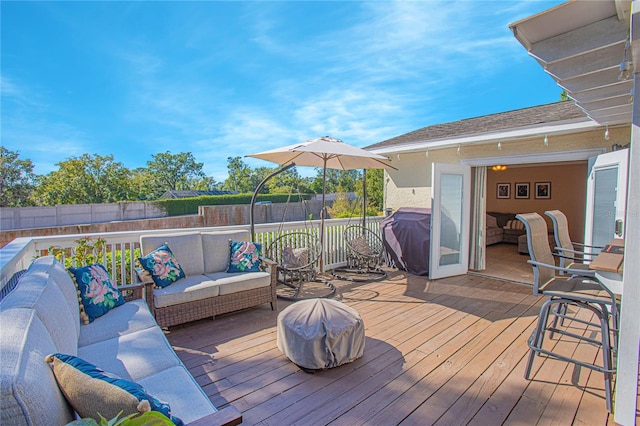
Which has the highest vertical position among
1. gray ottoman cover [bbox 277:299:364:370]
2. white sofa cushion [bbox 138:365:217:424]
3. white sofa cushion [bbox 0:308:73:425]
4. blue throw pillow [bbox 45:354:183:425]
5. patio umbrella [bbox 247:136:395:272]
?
patio umbrella [bbox 247:136:395:272]

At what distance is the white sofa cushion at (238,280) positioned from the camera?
3.53 meters

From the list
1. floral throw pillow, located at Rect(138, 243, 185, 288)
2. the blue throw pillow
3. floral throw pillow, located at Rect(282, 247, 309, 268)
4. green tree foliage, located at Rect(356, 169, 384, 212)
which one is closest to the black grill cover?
floral throw pillow, located at Rect(282, 247, 309, 268)

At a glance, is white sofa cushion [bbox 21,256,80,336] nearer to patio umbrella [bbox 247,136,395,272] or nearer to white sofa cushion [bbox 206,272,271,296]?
white sofa cushion [bbox 206,272,271,296]

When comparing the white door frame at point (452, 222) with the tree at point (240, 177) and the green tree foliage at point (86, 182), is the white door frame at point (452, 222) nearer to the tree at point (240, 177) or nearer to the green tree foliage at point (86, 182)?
the green tree foliage at point (86, 182)

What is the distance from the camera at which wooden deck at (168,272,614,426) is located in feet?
6.86

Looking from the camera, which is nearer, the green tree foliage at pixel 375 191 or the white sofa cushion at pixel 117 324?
the white sofa cushion at pixel 117 324

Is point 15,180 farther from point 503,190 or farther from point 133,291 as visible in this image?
point 503,190

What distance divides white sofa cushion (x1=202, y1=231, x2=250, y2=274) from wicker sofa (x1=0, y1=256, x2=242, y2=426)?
1.06 m

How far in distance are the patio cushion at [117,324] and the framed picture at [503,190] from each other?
1062cm

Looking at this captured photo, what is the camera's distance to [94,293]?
2568mm

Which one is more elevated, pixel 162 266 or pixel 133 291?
pixel 162 266

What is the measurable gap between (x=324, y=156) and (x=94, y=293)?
3611 millimetres

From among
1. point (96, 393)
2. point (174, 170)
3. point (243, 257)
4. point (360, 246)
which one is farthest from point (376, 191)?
point (174, 170)

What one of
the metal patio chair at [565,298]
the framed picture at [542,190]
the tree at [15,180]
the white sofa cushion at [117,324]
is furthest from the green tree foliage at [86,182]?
the metal patio chair at [565,298]
